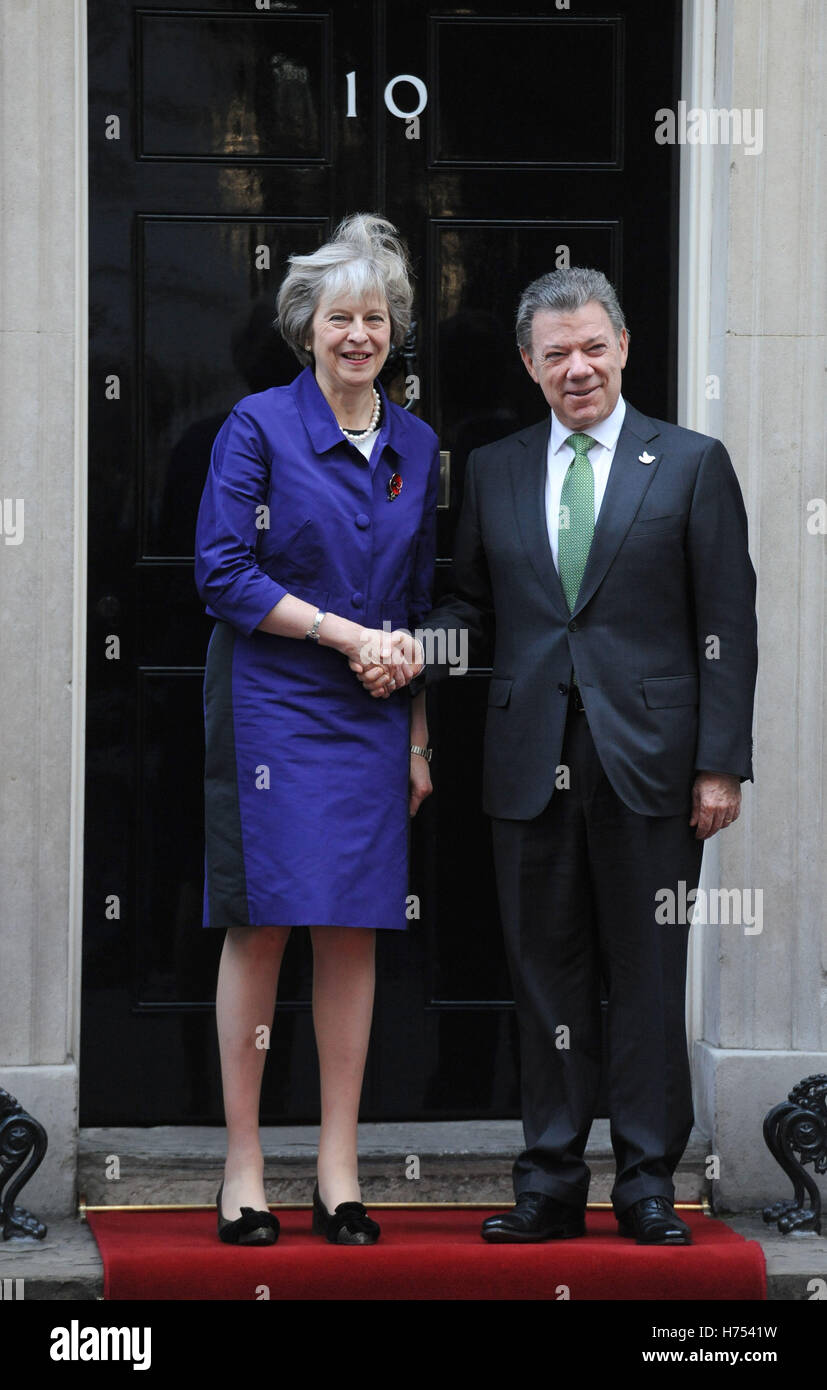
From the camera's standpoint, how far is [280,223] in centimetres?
505

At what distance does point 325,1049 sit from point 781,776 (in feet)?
4.69

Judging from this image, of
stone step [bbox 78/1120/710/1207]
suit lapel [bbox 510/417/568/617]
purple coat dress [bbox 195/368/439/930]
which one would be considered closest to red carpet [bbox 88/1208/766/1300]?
stone step [bbox 78/1120/710/1207]

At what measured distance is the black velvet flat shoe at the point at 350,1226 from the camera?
13.8 ft

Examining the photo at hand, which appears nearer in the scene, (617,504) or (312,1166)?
(617,504)

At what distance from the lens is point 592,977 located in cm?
434

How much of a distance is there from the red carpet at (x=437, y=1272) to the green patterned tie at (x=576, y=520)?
1429 millimetres

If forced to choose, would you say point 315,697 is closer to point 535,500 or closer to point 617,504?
point 535,500

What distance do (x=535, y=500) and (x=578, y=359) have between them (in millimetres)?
335

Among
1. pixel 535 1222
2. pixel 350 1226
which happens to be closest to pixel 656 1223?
pixel 535 1222

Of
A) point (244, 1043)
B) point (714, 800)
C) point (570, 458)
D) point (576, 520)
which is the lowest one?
point (244, 1043)

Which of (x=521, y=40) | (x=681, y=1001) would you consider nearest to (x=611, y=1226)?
(x=681, y=1001)

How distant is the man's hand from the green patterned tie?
49 cm
